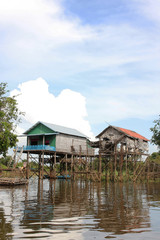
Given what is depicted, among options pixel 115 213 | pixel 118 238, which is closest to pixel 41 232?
pixel 118 238

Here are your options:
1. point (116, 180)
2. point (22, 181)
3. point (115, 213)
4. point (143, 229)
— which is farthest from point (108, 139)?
point (143, 229)

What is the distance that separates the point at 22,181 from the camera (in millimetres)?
25234

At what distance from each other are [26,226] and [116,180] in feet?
86.9

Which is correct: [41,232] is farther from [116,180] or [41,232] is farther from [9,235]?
[116,180]

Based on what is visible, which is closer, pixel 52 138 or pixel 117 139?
pixel 117 139

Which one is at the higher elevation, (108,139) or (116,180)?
(108,139)

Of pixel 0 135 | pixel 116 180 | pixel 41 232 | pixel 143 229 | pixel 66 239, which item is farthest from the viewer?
pixel 116 180

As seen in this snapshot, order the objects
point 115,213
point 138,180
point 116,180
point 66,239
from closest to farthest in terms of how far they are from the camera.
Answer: point 66,239, point 115,213, point 116,180, point 138,180

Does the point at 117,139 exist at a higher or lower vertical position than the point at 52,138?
lower

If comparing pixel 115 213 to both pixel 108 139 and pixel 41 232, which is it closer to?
pixel 41 232

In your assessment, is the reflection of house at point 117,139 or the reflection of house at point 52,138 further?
the reflection of house at point 52,138

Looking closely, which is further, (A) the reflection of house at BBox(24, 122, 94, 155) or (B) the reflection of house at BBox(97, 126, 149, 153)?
(A) the reflection of house at BBox(24, 122, 94, 155)

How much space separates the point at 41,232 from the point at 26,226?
877 mm

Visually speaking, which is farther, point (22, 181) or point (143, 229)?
point (22, 181)
